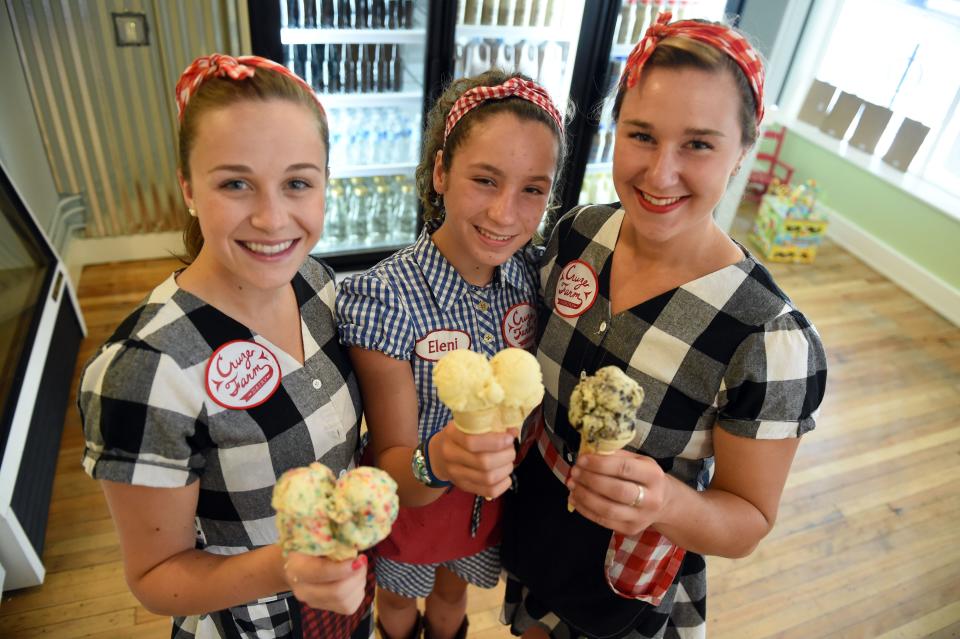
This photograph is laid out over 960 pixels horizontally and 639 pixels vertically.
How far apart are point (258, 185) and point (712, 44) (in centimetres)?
77

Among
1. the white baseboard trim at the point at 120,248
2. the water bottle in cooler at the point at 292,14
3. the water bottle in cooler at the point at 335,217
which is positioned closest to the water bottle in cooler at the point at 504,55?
the water bottle in cooler at the point at 292,14

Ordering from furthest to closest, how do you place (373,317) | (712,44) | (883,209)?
(883,209) → (373,317) → (712,44)

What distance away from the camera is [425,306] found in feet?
4.17

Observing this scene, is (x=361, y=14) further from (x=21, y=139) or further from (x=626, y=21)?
(x=21, y=139)

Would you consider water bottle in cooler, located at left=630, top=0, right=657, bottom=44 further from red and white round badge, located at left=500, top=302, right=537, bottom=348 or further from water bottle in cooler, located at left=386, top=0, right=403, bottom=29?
red and white round badge, located at left=500, top=302, right=537, bottom=348

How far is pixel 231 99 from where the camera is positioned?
93 centimetres

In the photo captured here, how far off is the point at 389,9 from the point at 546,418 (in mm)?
2411

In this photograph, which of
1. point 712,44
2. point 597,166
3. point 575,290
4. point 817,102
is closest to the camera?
point 712,44

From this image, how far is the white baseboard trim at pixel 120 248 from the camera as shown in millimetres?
3596

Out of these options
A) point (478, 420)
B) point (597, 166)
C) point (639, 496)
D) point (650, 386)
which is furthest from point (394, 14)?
point (639, 496)

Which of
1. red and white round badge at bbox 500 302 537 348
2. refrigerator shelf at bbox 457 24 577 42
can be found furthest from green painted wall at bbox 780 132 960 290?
red and white round badge at bbox 500 302 537 348

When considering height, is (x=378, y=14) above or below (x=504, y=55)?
above

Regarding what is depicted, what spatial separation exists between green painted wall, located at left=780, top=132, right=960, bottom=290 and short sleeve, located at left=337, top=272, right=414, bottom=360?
173 inches

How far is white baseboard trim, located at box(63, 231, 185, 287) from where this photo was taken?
360cm
